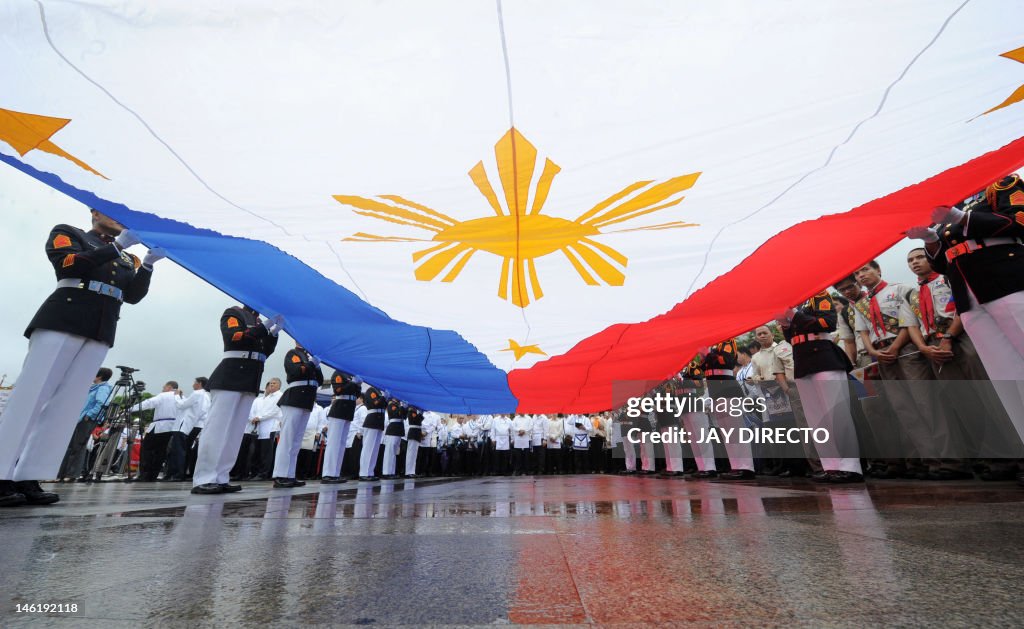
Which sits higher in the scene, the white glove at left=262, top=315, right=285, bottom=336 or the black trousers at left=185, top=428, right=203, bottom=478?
the white glove at left=262, top=315, right=285, bottom=336

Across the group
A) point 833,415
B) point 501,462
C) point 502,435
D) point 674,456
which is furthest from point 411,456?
point 833,415

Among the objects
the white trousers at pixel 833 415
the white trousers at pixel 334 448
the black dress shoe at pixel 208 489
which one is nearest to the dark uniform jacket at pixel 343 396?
the white trousers at pixel 334 448

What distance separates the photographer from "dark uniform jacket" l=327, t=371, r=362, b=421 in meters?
7.77

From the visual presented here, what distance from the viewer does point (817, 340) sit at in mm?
4305

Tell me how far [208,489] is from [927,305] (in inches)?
269

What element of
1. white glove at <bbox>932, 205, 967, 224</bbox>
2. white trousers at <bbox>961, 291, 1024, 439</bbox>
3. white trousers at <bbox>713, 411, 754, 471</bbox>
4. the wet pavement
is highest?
white glove at <bbox>932, 205, 967, 224</bbox>

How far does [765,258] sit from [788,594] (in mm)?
2991

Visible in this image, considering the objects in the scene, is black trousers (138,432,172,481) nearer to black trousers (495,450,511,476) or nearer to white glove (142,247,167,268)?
white glove (142,247,167,268)

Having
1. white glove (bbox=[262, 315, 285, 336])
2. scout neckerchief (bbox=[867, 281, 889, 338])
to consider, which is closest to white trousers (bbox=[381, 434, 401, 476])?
white glove (bbox=[262, 315, 285, 336])

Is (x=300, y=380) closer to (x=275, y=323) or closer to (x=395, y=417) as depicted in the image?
(x=275, y=323)

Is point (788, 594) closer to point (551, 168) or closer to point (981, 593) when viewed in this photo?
point (981, 593)

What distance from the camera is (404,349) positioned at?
4.67 m

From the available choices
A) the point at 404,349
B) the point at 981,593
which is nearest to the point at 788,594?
the point at 981,593

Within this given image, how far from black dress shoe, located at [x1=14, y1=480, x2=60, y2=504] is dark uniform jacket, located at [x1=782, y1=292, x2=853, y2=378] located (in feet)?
18.5
